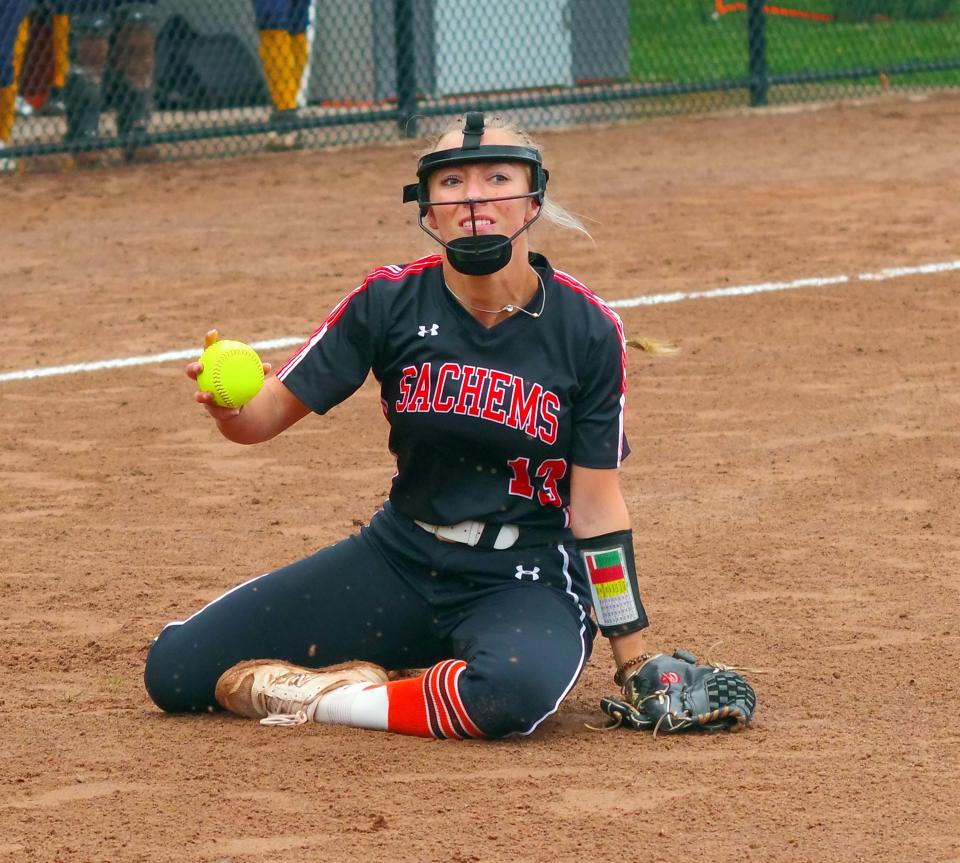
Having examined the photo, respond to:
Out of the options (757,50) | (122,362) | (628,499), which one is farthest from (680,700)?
(757,50)

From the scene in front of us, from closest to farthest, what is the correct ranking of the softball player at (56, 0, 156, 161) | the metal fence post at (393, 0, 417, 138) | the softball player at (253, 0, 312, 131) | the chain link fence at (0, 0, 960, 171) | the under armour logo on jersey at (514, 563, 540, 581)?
1. the under armour logo on jersey at (514, 563, 540, 581)
2. the softball player at (56, 0, 156, 161)
3. the chain link fence at (0, 0, 960, 171)
4. the softball player at (253, 0, 312, 131)
5. the metal fence post at (393, 0, 417, 138)

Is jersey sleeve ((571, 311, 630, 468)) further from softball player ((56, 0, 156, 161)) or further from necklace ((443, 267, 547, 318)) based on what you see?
softball player ((56, 0, 156, 161))

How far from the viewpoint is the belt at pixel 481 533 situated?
3.62 meters

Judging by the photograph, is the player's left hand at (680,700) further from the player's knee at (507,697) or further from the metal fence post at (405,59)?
the metal fence post at (405,59)

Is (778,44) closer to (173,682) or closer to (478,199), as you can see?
(478,199)

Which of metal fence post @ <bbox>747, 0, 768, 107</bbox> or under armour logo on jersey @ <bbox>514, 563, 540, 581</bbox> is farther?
metal fence post @ <bbox>747, 0, 768, 107</bbox>

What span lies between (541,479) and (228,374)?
713 mm

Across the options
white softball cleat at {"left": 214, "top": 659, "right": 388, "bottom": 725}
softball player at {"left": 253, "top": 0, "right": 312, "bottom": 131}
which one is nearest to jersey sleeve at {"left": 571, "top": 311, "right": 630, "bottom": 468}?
white softball cleat at {"left": 214, "top": 659, "right": 388, "bottom": 725}

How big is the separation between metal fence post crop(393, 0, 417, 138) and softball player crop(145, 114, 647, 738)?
806 centimetres

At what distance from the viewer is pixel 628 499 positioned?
526cm

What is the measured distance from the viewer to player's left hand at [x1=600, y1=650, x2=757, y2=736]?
11.4ft

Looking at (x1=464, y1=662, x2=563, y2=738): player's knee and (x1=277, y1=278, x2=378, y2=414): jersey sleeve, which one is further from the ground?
(x1=277, y1=278, x2=378, y2=414): jersey sleeve

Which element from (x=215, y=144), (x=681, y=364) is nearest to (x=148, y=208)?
(x=215, y=144)

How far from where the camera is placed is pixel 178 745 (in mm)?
3500
